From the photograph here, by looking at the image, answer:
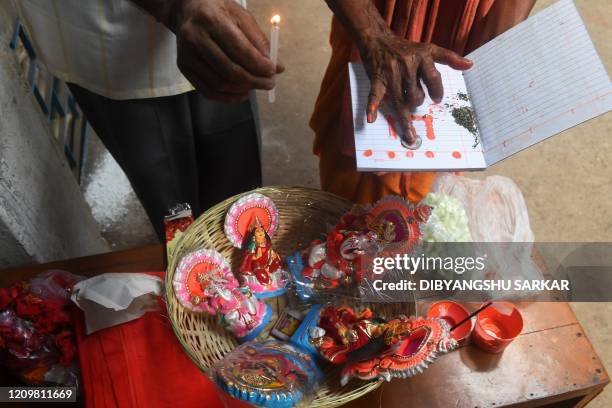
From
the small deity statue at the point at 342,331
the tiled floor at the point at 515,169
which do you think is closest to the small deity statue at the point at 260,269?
the small deity statue at the point at 342,331

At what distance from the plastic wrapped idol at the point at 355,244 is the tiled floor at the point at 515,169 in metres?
0.87

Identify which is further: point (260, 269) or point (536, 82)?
point (260, 269)

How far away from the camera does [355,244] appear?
3.23ft

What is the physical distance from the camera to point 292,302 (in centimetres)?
105

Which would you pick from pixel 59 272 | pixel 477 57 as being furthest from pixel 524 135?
pixel 59 272

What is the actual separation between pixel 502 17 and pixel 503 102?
20cm

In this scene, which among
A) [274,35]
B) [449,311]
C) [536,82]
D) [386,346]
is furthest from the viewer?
[449,311]

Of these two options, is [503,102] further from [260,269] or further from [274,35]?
[260,269]

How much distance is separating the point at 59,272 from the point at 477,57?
975mm

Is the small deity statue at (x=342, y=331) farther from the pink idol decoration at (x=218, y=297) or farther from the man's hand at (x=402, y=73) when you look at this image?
the man's hand at (x=402, y=73)

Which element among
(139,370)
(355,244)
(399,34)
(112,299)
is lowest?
(139,370)

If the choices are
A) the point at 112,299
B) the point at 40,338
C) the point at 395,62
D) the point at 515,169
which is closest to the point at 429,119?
the point at 395,62

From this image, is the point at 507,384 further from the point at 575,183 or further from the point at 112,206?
the point at 112,206

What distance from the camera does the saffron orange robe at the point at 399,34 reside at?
1038 mm
